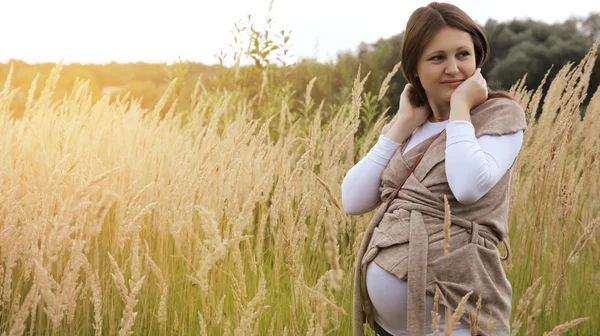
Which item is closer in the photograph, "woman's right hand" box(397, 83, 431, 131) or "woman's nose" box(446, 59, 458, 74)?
"woman's nose" box(446, 59, 458, 74)

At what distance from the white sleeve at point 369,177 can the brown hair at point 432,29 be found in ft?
0.81

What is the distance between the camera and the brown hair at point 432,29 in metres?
1.59

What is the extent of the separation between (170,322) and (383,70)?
796cm

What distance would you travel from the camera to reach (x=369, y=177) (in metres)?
1.70

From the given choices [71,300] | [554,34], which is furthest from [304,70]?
[71,300]

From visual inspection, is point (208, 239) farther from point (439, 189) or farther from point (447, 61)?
point (447, 61)

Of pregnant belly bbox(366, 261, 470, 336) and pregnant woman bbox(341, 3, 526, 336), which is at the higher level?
pregnant woman bbox(341, 3, 526, 336)

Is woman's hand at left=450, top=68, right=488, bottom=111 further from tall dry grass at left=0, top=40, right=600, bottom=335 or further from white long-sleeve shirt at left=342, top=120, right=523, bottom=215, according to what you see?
tall dry grass at left=0, top=40, right=600, bottom=335

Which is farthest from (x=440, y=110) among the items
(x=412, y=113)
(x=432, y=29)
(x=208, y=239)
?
(x=208, y=239)

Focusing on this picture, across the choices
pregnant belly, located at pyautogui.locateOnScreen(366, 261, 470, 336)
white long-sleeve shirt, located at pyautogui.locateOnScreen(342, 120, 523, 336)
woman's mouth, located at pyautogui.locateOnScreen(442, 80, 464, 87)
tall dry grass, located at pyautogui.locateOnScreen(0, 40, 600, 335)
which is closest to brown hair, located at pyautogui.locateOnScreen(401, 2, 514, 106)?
woman's mouth, located at pyautogui.locateOnScreen(442, 80, 464, 87)

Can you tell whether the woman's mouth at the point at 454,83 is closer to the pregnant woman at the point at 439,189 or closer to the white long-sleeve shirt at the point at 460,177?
the pregnant woman at the point at 439,189

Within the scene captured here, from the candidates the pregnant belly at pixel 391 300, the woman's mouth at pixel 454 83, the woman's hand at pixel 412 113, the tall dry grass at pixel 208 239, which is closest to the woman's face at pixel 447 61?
the woman's mouth at pixel 454 83

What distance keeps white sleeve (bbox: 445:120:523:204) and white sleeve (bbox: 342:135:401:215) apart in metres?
0.27

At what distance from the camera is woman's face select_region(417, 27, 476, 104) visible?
5.15 ft
